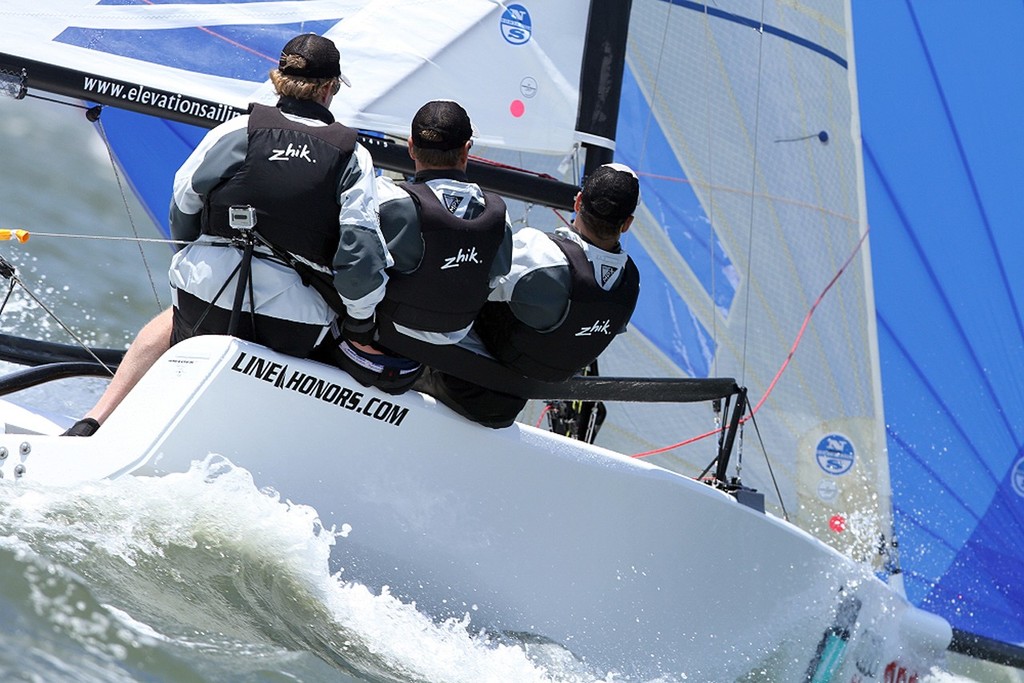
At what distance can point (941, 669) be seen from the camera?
3.06 m

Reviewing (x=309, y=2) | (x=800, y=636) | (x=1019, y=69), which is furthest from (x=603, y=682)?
(x=1019, y=69)

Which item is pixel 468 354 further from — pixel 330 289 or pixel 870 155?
pixel 870 155

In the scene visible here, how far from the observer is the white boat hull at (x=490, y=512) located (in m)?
2.07

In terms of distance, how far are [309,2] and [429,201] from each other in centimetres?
89

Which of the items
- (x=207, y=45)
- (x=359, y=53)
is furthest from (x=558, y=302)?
(x=207, y=45)

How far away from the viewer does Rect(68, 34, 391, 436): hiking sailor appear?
82.0 inches

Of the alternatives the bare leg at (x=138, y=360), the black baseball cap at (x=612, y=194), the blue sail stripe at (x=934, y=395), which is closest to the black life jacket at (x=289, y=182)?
the bare leg at (x=138, y=360)

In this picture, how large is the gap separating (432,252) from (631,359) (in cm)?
166

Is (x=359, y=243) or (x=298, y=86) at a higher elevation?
(x=298, y=86)

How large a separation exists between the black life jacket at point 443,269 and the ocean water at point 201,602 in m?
0.35

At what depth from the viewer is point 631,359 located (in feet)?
12.3

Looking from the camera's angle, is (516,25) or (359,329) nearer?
(359,329)

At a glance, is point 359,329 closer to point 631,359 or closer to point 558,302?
point 558,302

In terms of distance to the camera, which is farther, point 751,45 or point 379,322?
point 751,45
